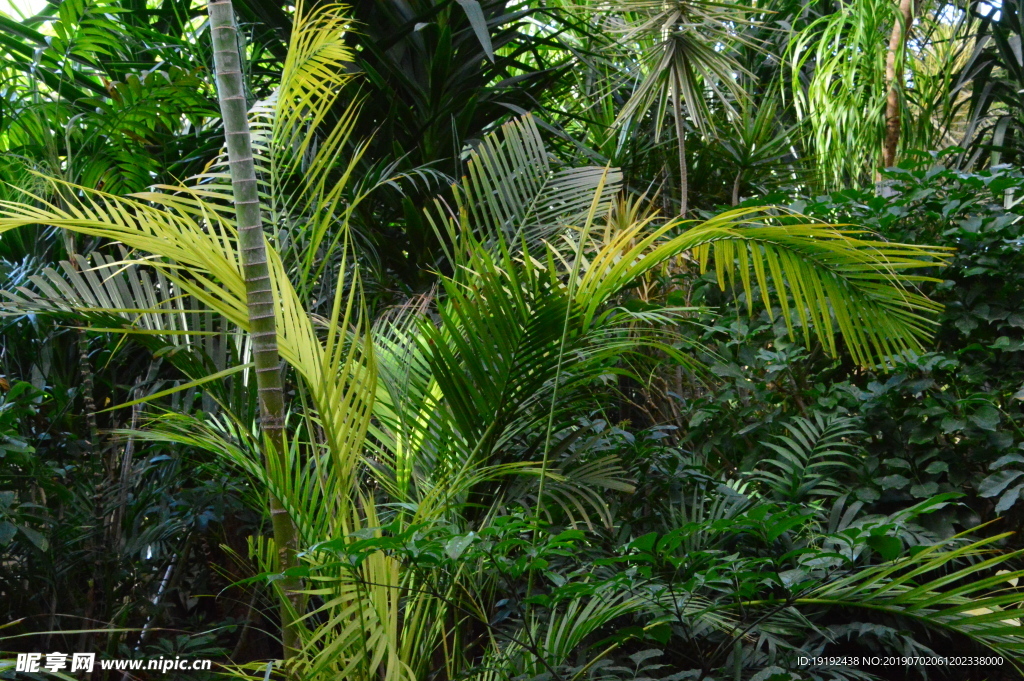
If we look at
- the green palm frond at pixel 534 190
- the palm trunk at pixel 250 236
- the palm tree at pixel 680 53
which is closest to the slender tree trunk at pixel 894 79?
the palm tree at pixel 680 53

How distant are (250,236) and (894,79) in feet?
9.21

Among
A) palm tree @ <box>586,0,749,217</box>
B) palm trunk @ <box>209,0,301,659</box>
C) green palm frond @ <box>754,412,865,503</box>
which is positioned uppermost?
palm tree @ <box>586,0,749,217</box>

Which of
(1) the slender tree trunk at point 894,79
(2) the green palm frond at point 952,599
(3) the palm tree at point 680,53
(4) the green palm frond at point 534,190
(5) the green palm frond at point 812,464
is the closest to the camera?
(2) the green palm frond at point 952,599

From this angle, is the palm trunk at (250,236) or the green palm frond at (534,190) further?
the green palm frond at (534,190)

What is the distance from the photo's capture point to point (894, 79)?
3.22 m

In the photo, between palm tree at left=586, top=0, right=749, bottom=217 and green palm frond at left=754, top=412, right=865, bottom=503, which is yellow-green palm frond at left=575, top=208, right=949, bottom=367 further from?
palm tree at left=586, top=0, right=749, bottom=217

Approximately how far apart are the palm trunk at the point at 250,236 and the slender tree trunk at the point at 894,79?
2723 millimetres

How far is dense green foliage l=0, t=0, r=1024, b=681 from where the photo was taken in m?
1.54

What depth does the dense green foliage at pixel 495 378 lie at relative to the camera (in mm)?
1535

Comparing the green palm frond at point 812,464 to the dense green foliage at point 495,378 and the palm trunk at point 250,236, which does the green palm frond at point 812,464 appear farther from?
the palm trunk at point 250,236

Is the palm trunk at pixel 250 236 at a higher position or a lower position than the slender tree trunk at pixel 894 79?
lower

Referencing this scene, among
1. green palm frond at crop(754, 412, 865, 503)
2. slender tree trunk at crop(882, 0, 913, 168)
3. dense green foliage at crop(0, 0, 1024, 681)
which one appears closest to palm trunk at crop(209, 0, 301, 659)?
dense green foliage at crop(0, 0, 1024, 681)

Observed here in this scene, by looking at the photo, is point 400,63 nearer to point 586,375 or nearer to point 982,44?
point 586,375

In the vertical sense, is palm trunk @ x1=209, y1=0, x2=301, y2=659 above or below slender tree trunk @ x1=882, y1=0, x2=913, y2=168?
below
